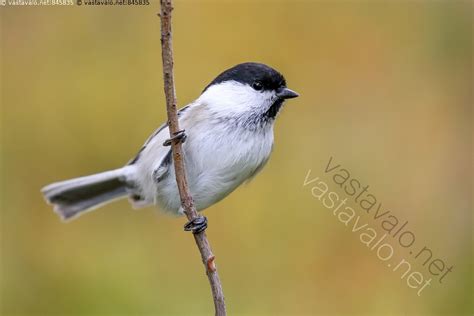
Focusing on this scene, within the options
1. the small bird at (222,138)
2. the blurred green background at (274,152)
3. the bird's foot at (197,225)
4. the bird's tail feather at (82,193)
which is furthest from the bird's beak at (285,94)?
the bird's tail feather at (82,193)

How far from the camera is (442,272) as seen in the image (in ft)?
9.52

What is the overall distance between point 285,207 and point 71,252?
1.08m

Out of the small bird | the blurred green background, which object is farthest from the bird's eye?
the blurred green background

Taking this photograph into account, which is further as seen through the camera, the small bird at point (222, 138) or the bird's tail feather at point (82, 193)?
the bird's tail feather at point (82, 193)

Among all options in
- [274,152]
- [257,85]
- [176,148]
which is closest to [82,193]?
[274,152]

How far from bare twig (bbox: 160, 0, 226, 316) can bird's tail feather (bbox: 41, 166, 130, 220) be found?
112cm

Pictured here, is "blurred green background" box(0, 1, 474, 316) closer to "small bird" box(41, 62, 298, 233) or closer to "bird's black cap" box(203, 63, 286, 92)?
"small bird" box(41, 62, 298, 233)

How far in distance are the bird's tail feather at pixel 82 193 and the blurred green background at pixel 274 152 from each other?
0.15 meters

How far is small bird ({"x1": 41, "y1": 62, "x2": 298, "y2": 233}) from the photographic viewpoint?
238 cm

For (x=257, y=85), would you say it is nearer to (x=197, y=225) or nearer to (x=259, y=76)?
(x=259, y=76)

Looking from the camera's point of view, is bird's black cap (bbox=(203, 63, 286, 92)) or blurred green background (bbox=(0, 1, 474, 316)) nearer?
bird's black cap (bbox=(203, 63, 286, 92))

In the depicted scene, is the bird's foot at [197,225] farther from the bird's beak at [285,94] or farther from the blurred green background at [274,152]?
the blurred green background at [274,152]

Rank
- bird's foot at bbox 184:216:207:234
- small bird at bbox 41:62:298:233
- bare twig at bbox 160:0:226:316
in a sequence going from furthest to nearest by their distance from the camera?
1. small bird at bbox 41:62:298:233
2. bird's foot at bbox 184:216:207:234
3. bare twig at bbox 160:0:226:316

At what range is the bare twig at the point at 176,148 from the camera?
159 cm
